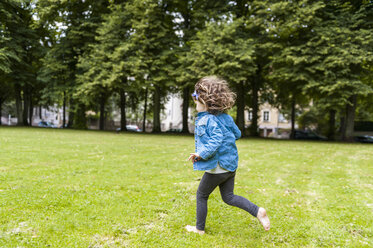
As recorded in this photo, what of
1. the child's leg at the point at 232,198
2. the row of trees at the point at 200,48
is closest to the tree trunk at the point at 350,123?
the row of trees at the point at 200,48

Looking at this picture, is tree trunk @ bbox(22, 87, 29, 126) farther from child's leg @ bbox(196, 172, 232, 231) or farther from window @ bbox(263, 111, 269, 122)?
window @ bbox(263, 111, 269, 122)

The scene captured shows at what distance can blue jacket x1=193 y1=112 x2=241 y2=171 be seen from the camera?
321 cm

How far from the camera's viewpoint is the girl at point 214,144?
10.7 ft

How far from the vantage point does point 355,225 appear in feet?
12.8

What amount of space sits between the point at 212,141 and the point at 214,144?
4 cm

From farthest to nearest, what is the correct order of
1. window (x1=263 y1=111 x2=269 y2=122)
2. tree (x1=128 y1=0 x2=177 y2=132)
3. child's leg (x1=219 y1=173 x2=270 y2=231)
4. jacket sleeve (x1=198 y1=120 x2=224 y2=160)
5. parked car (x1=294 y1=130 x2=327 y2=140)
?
window (x1=263 y1=111 x2=269 y2=122) → parked car (x1=294 y1=130 x2=327 y2=140) → tree (x1=128 y1=0 x2=177 y2=132) → child's leg (x1=219 y1=173 x2=270 y2=231) → jacket sleeve (x1=198 y1=120 x2=224 y2=160)

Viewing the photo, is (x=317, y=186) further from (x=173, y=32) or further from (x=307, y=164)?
(x=173, y=32)

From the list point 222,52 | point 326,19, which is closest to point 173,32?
point 222,52

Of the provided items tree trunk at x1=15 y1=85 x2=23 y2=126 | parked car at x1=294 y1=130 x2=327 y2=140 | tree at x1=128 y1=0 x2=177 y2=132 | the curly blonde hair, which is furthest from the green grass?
tree trunk at x1=15 y1=85 x2=23 y2=126

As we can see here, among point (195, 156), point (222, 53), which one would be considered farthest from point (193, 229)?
point (222, 53)

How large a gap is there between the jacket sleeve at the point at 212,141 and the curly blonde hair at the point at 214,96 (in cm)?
20

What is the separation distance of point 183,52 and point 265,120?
40.1 meters

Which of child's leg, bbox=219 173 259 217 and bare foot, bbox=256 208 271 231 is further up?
child's leg, bbox=219 173 259 217

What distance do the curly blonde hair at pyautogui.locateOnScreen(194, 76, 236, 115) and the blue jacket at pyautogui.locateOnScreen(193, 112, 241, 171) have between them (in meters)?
0.10
